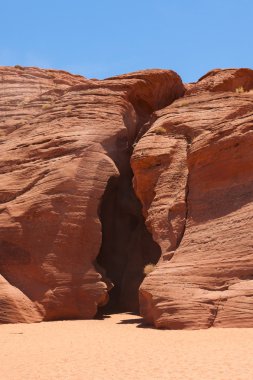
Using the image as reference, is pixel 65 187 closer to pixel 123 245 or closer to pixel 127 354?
pixel 123 245

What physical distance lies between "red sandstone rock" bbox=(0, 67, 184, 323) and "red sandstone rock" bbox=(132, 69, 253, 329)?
1938 millimetres

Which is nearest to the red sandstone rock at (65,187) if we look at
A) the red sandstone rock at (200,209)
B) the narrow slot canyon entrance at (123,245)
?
the narrow slot canyon entrance at (123,245)

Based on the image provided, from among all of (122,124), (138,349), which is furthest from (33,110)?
(138,349)

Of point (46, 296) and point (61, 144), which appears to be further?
point (61, 144)

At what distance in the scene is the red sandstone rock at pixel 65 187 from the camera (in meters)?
19.9

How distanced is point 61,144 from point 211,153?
22.1 feet

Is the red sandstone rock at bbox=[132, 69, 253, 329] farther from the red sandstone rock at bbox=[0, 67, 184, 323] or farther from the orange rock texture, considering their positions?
the red sandstone rock at bbox=[0, 67, 184, 323]

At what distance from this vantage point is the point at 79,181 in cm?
2105

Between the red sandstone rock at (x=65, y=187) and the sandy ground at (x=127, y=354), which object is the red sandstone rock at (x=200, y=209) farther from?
the red sandstone rock at (x=65, y=187)

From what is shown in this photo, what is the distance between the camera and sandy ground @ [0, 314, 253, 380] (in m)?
9.42

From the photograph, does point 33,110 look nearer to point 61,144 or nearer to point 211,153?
point 61,144

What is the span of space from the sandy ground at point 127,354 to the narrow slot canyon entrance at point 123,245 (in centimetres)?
681

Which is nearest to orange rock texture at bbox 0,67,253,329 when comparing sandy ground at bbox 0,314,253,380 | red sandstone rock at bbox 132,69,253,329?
red sandstone rock at bbox 132,69,253,329

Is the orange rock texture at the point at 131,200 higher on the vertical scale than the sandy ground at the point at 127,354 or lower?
higher
